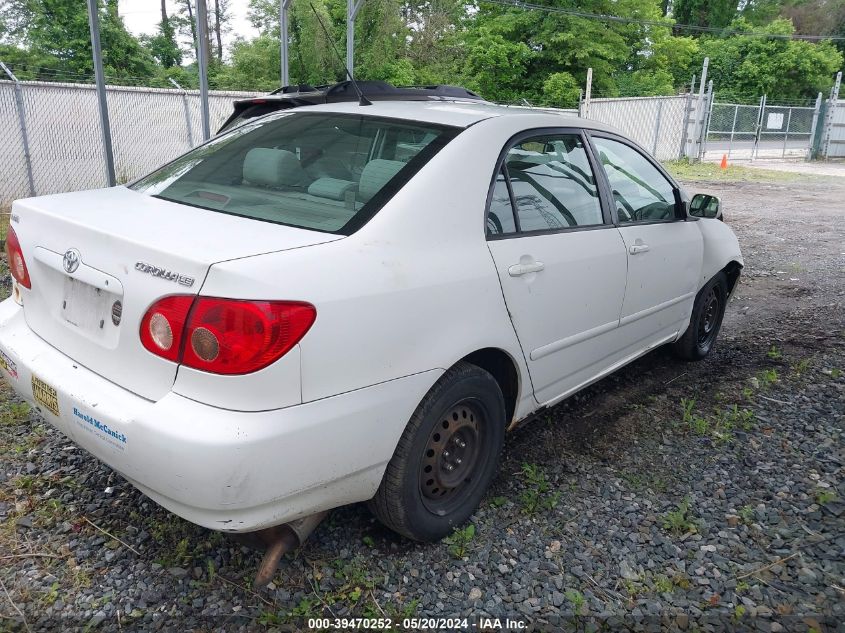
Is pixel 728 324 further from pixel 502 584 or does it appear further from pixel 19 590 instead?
pixel 19 590

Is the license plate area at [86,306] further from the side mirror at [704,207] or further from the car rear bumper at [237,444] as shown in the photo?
the side mirror at [704,207]

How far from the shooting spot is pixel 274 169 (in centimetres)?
279

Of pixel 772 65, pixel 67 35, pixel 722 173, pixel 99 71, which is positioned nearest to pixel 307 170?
pixel 99 71

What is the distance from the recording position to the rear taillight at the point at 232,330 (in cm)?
193

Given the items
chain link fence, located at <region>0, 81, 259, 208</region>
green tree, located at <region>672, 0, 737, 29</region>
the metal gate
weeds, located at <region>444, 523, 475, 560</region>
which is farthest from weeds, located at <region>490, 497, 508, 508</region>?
green tree, located at <region>672, 0, 737, 29</region>

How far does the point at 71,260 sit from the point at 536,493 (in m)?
2.09

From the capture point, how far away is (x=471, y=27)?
31.8m

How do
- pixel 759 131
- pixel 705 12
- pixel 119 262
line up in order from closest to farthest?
pixel 119 262, pixel 759 131, pixel 705 12

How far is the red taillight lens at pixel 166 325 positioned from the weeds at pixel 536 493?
168 cm

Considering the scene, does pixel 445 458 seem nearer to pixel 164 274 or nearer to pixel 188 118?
pixel 164 274

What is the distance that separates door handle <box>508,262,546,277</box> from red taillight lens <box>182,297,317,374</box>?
1039mm

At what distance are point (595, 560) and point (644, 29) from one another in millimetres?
35754

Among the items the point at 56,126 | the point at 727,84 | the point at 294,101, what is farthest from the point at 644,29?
the point at 294,101

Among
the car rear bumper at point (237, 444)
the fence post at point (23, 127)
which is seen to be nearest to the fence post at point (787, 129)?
the fence post at point (23, 127)
